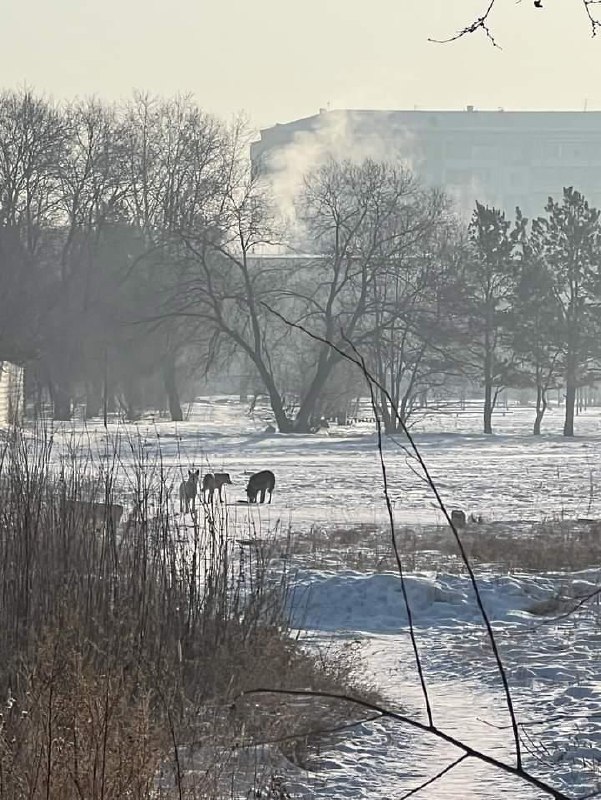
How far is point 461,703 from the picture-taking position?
935 centimetres

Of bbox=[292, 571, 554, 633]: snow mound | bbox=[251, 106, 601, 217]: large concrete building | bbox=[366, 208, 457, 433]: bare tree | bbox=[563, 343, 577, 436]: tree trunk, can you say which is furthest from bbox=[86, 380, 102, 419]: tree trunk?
bbox=[251, 106, 601, 217]: large concrete building

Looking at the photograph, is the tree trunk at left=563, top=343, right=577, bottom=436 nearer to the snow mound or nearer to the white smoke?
the snow mound

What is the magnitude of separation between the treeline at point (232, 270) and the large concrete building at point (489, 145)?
104m

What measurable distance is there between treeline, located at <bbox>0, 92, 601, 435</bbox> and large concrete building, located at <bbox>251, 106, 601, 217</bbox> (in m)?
104

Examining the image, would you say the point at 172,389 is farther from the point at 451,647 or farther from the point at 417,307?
the point at 451,647

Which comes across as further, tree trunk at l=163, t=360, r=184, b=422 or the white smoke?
the white smoke

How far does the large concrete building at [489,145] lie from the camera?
16500 centimetres

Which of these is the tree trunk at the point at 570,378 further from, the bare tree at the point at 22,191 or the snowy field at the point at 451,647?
the snowy field at the point at 451,647

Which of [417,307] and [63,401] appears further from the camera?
[63,401]

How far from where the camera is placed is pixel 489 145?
16950 centimetres

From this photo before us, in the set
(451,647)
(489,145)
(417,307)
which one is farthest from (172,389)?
(489,145)

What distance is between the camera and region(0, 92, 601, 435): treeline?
5169 cm

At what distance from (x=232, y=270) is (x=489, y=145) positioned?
117549mm

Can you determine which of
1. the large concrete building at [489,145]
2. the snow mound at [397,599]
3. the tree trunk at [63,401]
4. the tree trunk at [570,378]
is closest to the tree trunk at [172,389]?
the tree trunk at [63,401]
